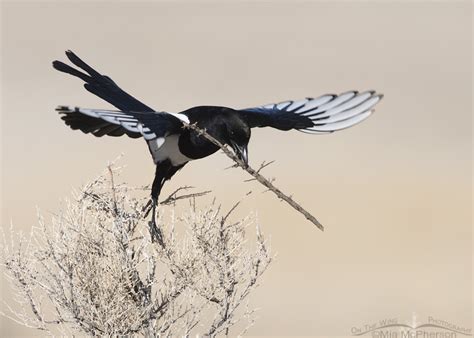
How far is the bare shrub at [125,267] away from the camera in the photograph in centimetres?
478

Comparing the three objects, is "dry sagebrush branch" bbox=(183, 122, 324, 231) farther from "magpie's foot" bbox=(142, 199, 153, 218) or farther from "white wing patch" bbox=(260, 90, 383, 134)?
"white wing patch" bbox=(260, 90, 383, 134)

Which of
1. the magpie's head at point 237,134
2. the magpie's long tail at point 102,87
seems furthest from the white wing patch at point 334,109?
the magpie's long tail at point 102,87

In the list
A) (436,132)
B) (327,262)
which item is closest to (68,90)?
(436,132)

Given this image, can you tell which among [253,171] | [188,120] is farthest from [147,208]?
[253,171]

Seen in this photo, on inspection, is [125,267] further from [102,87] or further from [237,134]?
[102,87]

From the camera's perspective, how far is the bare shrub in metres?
4.78

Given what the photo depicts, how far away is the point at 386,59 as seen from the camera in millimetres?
19531

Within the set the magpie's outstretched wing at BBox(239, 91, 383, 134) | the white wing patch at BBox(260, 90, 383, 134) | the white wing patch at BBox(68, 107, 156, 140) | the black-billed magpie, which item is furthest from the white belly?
the white wing patch at BBox(260, 90, 383, 134)

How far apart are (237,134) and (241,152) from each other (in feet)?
0.26

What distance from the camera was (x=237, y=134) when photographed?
4973 millimetres

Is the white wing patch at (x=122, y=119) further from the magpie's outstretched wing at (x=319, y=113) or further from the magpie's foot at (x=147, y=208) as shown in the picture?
the magpie's outstretched wing at (x=319, y=113)

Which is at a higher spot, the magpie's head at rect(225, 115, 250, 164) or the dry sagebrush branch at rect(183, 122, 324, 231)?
the magpie's head at rect(225, 115, 250, 164)

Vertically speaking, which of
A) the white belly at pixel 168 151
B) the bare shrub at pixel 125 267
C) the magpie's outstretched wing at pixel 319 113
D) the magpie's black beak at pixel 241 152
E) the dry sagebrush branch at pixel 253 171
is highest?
the magpie's outstretched wing at pixel 319 113

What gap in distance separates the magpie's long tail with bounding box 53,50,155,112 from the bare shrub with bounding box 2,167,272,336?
1.21 feet
